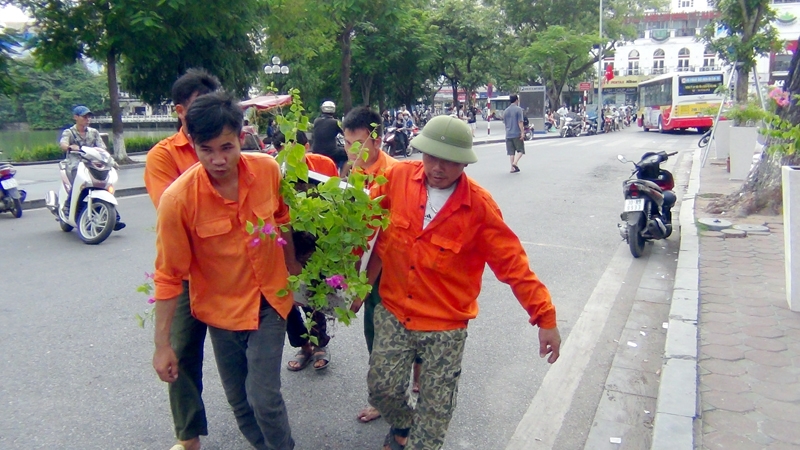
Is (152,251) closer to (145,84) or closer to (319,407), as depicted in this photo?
(319,407)

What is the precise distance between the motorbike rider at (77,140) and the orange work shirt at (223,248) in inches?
233

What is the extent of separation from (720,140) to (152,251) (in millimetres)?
13317

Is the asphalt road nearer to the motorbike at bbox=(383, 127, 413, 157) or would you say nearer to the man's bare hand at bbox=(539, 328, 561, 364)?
the man's bare hand at bbox=(539, 328, 561, 364)

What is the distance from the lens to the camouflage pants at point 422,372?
258cm

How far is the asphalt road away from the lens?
3288 mm

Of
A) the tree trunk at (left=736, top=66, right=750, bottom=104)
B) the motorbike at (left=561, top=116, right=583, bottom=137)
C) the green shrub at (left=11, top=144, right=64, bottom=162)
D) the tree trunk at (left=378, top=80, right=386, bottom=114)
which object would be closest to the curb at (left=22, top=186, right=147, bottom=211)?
the green shrub at (left=11, top=144, right=64, bottom=162)

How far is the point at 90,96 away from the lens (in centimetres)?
3089

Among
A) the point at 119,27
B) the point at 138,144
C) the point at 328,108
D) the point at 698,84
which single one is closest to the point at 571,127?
the point at 698,84

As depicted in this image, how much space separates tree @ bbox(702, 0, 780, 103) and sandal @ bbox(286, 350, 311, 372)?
14258 millimetres

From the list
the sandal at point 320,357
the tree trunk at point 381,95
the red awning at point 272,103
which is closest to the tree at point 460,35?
the tree trunk at point 381,95

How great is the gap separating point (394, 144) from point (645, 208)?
11.9 meters

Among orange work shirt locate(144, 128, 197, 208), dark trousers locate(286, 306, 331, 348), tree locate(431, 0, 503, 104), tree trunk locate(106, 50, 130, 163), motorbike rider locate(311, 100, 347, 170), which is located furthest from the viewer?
tree locate(431, 0, 503, 104)

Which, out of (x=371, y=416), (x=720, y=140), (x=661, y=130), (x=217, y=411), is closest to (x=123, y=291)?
(x=217, y=411)

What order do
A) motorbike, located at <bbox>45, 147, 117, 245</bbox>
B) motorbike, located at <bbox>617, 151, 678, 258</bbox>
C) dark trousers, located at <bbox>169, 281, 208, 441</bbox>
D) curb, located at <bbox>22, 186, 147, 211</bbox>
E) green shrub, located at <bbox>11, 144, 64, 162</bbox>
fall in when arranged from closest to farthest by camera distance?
dark trousers, located at <bbox>169, 281, 208, 441</bbox> → motorbike, located at <bbox>617, 151, 678, 258</bbox> → motorbike, located at <bbox>45, 147, 117, 245</bbox> → curb, located at <bbox>22, 186, 147, 211</bbox> → green shrub, located at <bbox>11, 144, 64, 162</bbox>
